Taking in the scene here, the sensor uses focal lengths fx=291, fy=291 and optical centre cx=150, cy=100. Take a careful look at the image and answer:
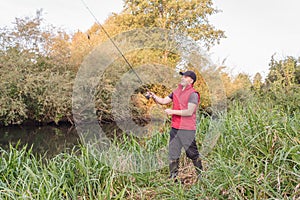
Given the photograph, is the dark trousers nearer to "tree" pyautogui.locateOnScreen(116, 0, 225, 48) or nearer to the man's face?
the man's face

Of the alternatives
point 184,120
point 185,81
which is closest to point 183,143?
point 184,120

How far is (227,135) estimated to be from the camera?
131 inches

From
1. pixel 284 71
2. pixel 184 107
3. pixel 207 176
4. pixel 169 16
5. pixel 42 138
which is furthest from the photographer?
pixel 169 16

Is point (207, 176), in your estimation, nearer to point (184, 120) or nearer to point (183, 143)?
point (183, 143)

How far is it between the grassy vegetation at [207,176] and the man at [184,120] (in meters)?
0.23

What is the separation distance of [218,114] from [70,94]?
847cm

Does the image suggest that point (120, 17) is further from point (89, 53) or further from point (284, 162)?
point (284, 162)

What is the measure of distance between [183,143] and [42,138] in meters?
7.18

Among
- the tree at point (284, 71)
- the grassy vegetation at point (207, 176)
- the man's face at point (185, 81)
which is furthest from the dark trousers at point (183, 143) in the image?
the tree at point (284, 71)

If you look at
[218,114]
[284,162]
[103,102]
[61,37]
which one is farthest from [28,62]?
[284,162]

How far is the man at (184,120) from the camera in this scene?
2874 mm

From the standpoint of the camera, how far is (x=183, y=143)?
300cm

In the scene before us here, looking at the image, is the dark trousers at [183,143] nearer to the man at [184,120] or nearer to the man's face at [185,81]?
the man at [184,120]

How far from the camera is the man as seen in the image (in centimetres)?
287
